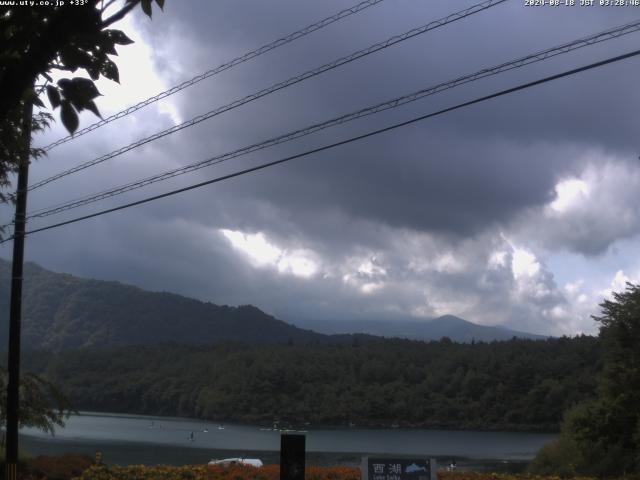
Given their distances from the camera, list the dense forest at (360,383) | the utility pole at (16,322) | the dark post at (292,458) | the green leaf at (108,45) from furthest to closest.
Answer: the dense forest at (360,383) → the utility pole at (16,322) → the dark post at (292,458) → the green leaf at (108,45)

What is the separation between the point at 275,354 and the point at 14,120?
125 meters

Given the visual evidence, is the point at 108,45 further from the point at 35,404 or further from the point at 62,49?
the point at 35,404

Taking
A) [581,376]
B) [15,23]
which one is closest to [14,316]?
[15,23]

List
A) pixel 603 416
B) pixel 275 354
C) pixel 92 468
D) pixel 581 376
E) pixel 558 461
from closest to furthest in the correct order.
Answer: pixel 92 468 → pixel 603 416 → pixel 558 461 → pixel 581 376 → pixel 275 354

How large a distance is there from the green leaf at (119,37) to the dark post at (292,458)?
8.27 m

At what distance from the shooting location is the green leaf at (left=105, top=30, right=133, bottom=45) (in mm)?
4285

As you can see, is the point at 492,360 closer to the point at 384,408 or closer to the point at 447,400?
the point at 447,400

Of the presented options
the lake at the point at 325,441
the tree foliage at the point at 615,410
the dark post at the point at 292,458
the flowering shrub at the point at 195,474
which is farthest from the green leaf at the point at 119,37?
the lake at the point at 325,441

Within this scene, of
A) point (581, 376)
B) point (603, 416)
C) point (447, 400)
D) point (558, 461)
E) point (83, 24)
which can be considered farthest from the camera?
point (447, 400)

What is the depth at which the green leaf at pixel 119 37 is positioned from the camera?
14.1ft

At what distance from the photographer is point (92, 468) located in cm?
1670

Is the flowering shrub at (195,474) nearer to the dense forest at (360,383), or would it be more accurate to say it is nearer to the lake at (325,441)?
the lake at (325,441)

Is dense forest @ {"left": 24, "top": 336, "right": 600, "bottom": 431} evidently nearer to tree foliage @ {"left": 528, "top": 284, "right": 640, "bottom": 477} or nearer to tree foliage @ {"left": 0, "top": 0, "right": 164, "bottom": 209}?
tree foliage @ {"left": 528, "top": 284, "right": 640, "bottom": 477}

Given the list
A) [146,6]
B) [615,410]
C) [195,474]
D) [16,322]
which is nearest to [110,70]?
[146,6]
